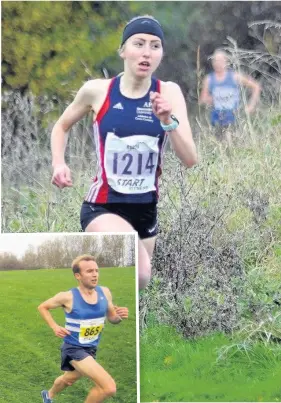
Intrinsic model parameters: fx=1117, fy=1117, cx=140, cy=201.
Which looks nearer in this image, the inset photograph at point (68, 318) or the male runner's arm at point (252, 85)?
the inset photograph at point (68, 318)

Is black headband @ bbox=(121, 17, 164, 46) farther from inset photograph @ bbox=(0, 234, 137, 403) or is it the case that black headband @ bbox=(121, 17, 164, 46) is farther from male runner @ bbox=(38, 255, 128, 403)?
male runner @ bbox=(38, 255, 128, 403)

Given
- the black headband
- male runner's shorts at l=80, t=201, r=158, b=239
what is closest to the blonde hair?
male runner's shorts at l=80, t=201, r=158, b=239

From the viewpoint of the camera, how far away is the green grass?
6.87m

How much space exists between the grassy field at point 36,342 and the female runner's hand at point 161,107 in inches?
36.5

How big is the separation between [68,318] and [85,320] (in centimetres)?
10

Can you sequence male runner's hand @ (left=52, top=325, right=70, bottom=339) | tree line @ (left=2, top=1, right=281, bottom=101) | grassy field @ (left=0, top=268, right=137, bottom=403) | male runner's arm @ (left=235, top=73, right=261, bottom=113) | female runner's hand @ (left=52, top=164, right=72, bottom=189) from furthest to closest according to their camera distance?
male runner's arm @ (left=235, top=73, right=261, bottom=113), tree line @ (left=2, top=1, right=281, bottom=101), female runner's hand @ (left=52, top=164, right=72, bottom=189), grassy field @ (left=0, top=268, right=137, bottom=403), male runner's hand @ (left=52, top=325, right=70, bottom=339)

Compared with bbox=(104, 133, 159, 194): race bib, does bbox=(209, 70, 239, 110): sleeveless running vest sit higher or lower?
higher

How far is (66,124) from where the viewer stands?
6.95 metres

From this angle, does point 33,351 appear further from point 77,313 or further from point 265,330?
point 265,330

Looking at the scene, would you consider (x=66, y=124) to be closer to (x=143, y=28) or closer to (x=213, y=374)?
(x=143, y=28)

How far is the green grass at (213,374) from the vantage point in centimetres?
687

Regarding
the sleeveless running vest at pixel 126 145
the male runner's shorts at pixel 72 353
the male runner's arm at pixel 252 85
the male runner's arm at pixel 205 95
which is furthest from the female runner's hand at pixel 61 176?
the male runner's arm at pixel 252 85

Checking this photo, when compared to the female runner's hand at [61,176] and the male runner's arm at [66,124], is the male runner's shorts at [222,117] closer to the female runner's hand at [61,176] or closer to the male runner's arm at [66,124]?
the male runner's arm at [66,124]

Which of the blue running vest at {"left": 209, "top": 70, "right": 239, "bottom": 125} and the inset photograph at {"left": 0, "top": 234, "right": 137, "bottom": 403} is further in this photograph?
the blue running vest at {"left": 209, "top": 70, "right": 239, "bottom": 125}
